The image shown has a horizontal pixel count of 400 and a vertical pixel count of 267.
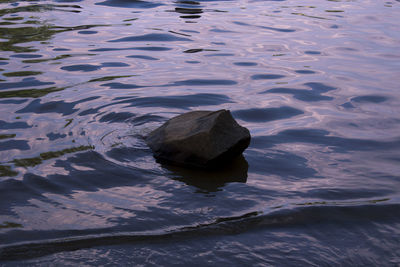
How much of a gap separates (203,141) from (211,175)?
244mm

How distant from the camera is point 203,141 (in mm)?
3492

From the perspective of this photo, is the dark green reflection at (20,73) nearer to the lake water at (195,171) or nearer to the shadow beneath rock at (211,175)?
the lake water at (195,171)

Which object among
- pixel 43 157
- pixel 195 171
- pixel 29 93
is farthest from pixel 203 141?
pixel 29 93

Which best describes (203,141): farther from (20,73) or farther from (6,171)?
(20,73)

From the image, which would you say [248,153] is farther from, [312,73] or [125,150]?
[312,73]

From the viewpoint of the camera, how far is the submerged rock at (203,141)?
11.4 ft

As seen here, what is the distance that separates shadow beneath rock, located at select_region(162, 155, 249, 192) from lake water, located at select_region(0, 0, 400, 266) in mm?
15

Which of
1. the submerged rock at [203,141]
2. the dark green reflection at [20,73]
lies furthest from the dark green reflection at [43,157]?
the dark green reflection at [20,73]

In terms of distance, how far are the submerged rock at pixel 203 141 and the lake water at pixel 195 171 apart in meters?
0.11

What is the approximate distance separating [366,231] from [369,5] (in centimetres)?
973

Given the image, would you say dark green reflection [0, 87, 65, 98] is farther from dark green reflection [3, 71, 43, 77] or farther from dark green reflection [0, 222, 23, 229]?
dark green reflection [0, 222, 23, 229]

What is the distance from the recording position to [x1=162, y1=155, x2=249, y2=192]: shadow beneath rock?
3.30 m

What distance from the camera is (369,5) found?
11344 millimetres

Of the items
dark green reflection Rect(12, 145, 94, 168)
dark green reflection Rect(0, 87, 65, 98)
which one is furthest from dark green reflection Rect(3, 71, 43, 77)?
dark green reflection Rect(12, 145, 94, 168)
